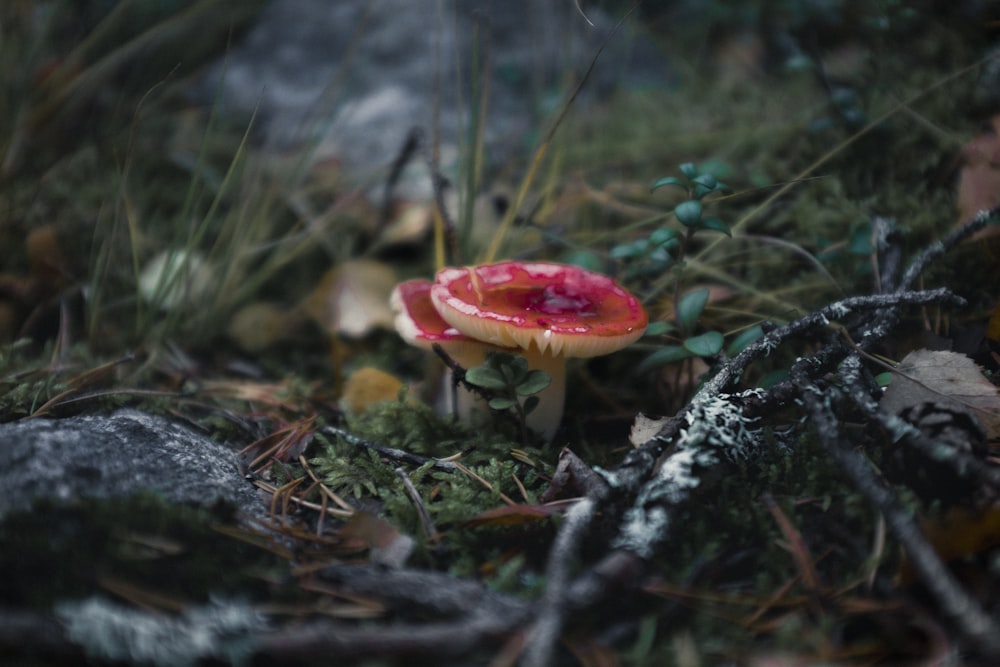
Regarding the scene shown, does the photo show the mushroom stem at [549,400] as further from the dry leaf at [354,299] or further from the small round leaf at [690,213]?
the dry leaf at [354,299]

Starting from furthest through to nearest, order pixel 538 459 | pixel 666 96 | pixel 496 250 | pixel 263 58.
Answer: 1. pixel 263 58
2. pixel 666 96
3. pixel 496 250
4. pixel 538 459

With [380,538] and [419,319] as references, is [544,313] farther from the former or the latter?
[380,538]

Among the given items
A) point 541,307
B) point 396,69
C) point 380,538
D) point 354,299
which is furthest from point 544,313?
point 396,69

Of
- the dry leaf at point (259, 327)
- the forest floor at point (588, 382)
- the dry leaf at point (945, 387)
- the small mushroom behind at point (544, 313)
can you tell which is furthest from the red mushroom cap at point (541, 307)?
the dry leaf at point (259, 327)

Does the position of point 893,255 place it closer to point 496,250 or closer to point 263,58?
point 496,250

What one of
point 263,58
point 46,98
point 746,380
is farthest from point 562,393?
point 263,58

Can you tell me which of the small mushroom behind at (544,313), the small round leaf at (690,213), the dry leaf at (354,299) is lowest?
the dry leaf at (354,299)
